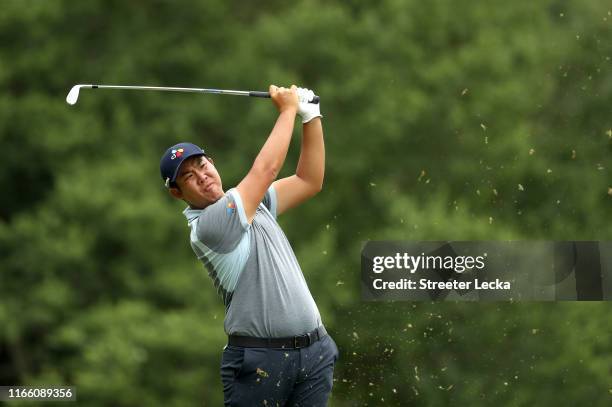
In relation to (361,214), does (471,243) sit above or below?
below

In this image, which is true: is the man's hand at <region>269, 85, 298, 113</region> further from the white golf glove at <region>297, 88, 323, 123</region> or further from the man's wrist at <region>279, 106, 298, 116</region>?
the white golf glove at <region>297, 88, 323, 123</region>

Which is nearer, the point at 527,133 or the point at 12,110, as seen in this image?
the point at 527,133

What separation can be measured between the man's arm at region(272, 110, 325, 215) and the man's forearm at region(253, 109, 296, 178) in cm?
39

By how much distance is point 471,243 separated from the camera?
13188 mm

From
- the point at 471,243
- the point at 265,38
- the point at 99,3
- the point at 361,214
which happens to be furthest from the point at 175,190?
the point at 99,3

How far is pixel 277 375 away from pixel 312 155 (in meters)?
0.95

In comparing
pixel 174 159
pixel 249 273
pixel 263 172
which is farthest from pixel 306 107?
pixel 249 273

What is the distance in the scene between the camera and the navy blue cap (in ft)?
14.9

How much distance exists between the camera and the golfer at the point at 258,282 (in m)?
4.46

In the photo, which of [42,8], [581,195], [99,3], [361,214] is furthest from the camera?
[99,3]

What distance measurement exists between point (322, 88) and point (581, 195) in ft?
18.7

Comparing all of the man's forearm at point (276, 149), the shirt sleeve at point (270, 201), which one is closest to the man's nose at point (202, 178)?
the man's forearm at point (276, 149)

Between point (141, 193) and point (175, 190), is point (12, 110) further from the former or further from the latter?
point (175, 190)

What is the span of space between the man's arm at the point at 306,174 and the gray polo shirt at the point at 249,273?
43cm
